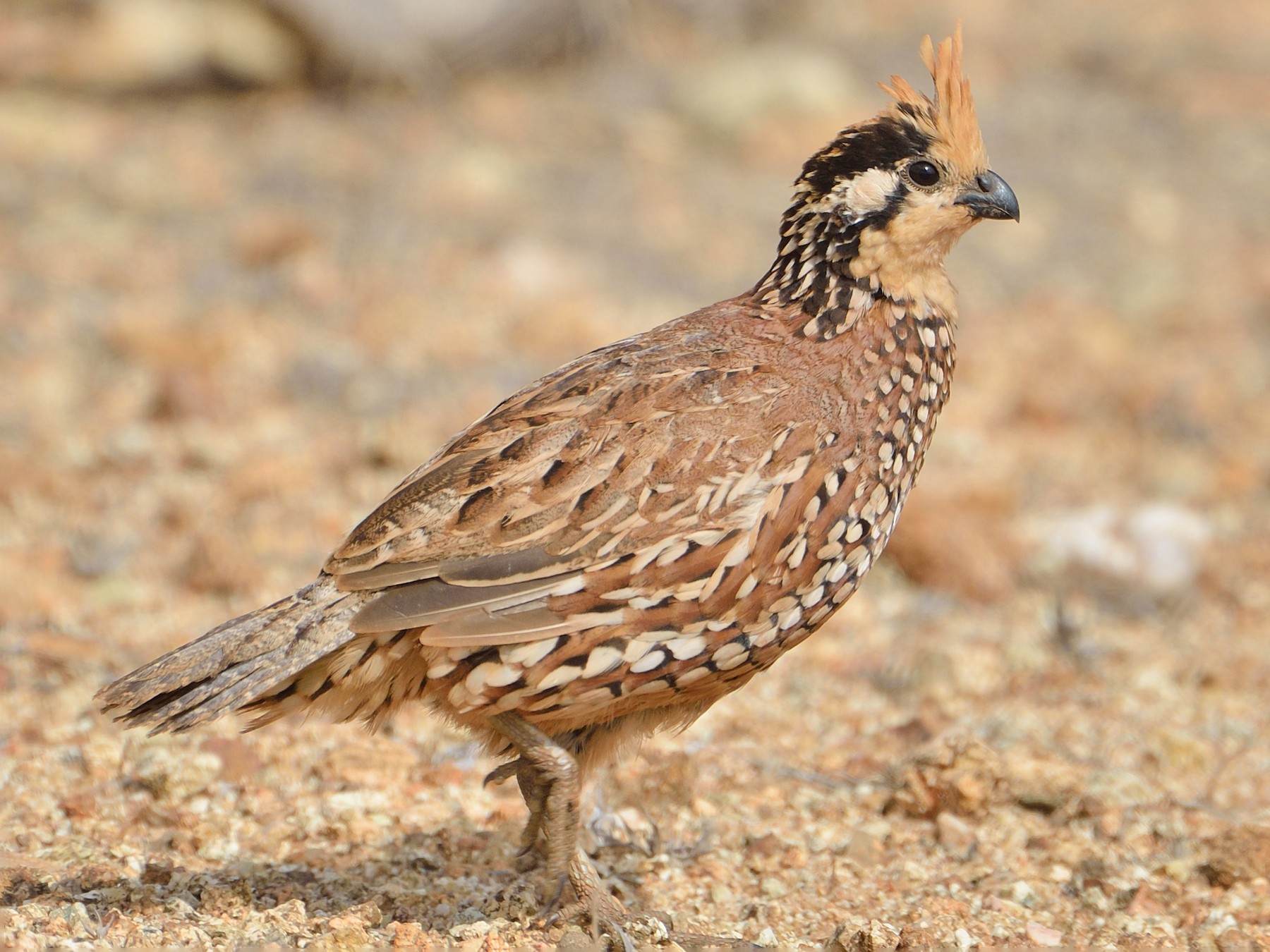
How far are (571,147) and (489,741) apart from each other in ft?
30.0

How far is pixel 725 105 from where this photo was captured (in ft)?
43.6

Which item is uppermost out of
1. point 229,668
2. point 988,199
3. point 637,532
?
point 988,199

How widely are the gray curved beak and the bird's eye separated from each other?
121 millimetres

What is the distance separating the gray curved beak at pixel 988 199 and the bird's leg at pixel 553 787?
7.16ft

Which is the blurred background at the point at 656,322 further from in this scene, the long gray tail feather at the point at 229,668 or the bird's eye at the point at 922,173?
the bird's eye at the point at 922,173

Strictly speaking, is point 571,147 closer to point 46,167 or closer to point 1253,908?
point 46,167

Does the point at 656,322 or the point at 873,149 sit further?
the point at 656,322

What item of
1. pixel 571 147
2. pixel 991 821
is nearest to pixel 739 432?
pixel 991 821

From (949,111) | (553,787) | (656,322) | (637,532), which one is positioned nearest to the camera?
(637,532)

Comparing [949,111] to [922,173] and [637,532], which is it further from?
[637,532]

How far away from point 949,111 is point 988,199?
31 centimetres

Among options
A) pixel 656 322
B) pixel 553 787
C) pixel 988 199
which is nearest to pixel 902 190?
pixel 988 199

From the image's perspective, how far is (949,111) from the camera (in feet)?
16.1

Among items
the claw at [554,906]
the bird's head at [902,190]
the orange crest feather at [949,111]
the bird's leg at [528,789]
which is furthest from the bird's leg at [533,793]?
the orange crest feather at [949,111]
